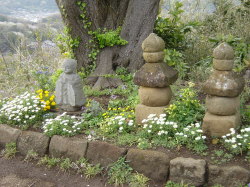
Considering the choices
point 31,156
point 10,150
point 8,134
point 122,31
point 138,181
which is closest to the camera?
point 138,181

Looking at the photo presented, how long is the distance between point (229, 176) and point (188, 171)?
495mm

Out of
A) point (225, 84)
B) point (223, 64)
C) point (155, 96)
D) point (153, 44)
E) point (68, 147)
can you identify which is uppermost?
point (153, 44)

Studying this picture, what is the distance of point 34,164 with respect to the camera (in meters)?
5.00

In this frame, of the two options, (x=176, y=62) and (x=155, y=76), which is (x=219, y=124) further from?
(x=176, y=62)

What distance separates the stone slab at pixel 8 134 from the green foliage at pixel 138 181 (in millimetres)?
2267

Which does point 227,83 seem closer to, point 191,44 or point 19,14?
point 191,44

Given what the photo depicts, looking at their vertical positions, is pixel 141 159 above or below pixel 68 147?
above

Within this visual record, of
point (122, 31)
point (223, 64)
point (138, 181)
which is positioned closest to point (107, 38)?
point (122, 31)

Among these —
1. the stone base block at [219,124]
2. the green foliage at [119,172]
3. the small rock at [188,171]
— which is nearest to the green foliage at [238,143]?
the stone base block at [219,124]

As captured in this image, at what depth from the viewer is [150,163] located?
4215 millimetres

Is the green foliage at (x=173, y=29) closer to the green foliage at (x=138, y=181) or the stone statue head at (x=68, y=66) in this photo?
the stone statue head at (x=68, y=66)

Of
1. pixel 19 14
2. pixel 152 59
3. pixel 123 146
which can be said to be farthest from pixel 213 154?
pixel 19 14

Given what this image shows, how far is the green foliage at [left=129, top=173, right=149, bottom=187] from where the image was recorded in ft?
13.5

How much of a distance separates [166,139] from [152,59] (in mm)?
1245
